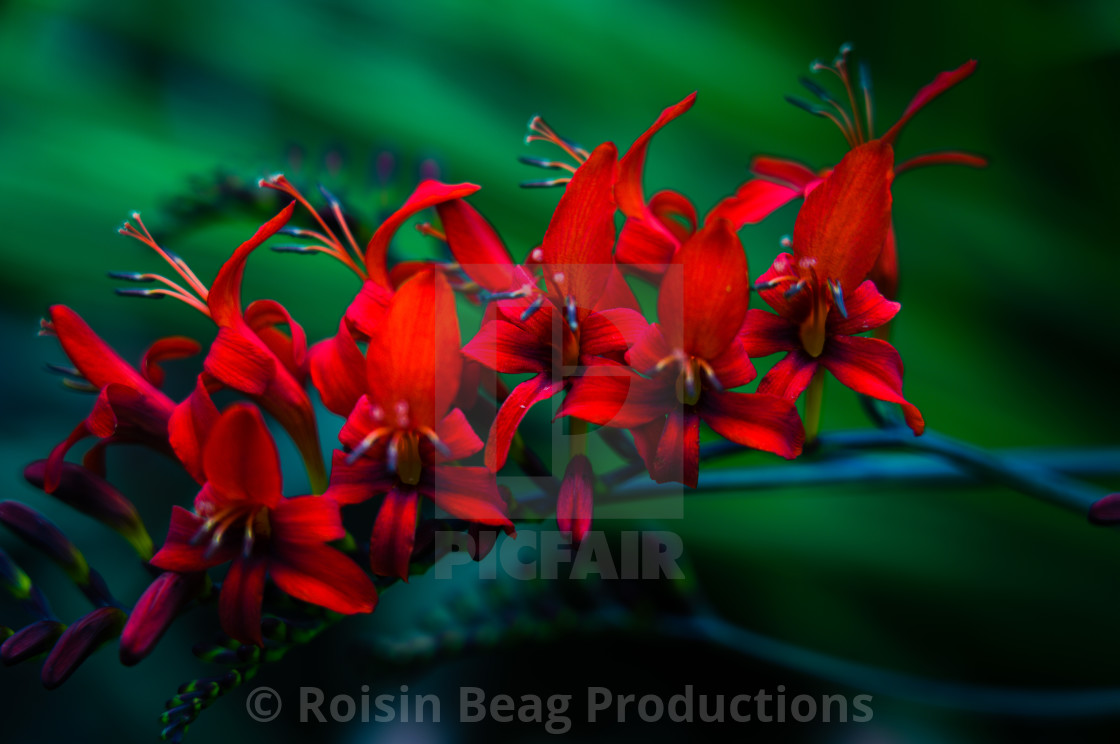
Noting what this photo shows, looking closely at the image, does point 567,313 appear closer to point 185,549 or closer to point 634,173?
point 634,173

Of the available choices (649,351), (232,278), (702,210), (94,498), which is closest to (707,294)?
(649,351)

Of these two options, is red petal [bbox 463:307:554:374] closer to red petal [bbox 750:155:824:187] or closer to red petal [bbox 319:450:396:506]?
red petal [bbox 319:450:396:506]

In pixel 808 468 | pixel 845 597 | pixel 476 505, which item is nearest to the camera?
pixel 476 505

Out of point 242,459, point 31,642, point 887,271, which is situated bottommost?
point 31,642

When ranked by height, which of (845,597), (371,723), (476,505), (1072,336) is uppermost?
(1072,336)

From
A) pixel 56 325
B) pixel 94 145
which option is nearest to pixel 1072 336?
pixel 56 325

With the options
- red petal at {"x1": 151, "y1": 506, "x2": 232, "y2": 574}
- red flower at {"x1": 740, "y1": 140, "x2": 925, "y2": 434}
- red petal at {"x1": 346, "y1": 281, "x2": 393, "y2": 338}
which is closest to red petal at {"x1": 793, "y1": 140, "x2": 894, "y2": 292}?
red flower at {"x1": 740, "y1": 140, "x2": 925, "y2": 434}

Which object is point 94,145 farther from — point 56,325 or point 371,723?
point 371,723
